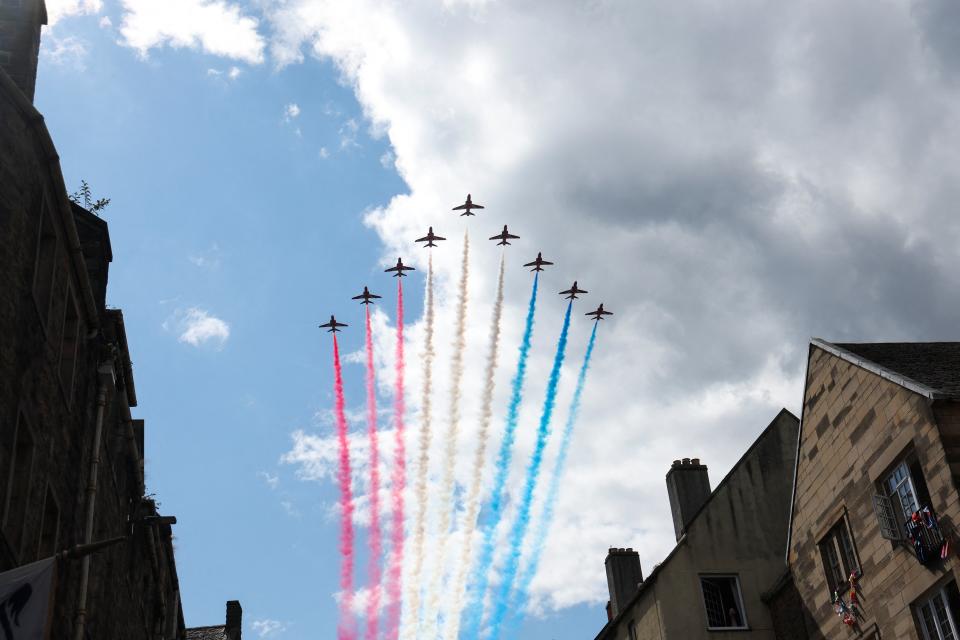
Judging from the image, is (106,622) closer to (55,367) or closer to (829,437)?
(55,367)

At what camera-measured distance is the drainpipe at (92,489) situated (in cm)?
2083

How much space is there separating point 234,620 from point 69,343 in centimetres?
2799

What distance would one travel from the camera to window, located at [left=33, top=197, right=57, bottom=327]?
19.1 meters

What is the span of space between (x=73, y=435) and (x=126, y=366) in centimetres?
444

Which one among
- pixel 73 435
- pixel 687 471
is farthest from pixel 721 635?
pixel 73 435

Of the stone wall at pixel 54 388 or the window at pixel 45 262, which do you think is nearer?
the stone wall at pixel 54 388

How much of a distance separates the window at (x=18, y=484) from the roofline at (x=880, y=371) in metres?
17.5

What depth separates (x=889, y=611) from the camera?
77.7ft

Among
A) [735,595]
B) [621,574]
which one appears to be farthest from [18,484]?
[621,574]

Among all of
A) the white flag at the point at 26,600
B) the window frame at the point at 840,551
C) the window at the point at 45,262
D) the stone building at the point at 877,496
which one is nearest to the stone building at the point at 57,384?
the window at the point at 45,262

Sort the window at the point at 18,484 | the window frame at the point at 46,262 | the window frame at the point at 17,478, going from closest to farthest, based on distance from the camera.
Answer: the window frame at the point at 17,478, the window at the point at 18,484, the window frame at the point at 46,262

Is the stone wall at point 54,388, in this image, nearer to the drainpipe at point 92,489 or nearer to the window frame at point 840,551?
the drainpipe at point 92,489

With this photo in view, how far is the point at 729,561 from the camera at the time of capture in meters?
33.8

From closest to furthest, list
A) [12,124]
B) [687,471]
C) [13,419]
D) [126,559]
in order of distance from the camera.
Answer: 1. [13,419]
2. [12,124]
3. [126,559]
4. [687,471]
